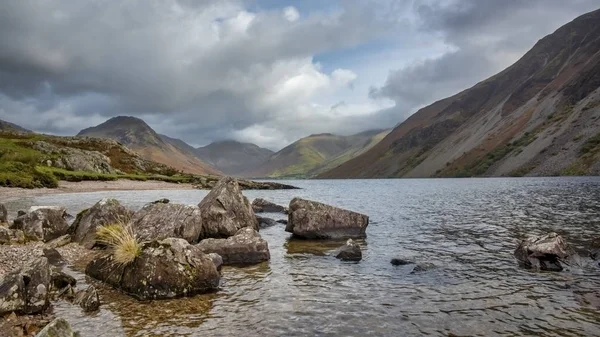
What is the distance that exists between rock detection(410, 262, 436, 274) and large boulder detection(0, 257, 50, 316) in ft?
46.5

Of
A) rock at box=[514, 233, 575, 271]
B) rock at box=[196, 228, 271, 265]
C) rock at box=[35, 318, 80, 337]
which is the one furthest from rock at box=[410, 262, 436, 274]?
rock at box=[35, 318, 80, 337]

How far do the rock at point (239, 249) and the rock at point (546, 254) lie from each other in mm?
12704

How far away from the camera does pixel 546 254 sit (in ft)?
58.2

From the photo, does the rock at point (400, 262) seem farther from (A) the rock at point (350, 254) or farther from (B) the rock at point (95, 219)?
(B) the rock at point (95, 219)

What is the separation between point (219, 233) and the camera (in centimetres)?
2536

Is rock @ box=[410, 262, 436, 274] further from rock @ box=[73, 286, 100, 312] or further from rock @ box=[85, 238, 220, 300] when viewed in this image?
rock @ box=[73, 286, 100, 312]

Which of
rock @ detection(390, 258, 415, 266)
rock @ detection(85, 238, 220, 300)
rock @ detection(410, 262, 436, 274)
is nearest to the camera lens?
rock @ detection(85, 238, 220, 300)

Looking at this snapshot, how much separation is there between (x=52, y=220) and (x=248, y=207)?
12890 mm

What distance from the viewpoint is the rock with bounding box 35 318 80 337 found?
8.31m

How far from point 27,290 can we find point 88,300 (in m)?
1.72

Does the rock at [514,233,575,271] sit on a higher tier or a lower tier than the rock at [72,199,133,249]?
lower

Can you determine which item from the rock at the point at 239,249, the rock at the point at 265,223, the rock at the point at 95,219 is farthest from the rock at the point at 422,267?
the rock at the point at 265,223

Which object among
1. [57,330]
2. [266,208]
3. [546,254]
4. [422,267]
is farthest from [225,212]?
[266,208]

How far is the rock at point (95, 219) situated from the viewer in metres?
22.8
